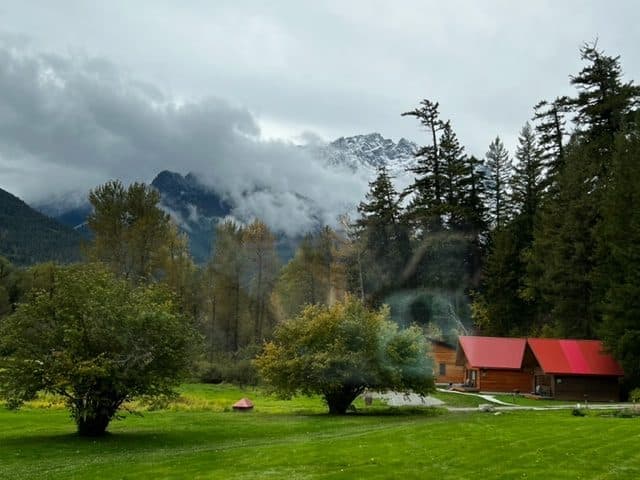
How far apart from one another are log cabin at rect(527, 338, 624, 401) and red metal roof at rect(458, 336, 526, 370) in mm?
3106

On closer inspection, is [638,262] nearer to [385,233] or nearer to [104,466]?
[385,233]

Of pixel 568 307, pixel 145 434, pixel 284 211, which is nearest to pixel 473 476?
pixel 145 434

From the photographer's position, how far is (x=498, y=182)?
72.2m

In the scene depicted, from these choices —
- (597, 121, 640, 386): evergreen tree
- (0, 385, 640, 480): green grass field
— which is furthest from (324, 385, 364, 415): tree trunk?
(597, 121, 640, 386): evergreen tree

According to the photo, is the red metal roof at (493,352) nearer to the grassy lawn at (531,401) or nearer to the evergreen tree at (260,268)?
the grassy lawn at (531,401)

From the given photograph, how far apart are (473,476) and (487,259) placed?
53831mm

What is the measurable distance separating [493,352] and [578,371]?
24.0ft

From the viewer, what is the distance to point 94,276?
78.2 ft

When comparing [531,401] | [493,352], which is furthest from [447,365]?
[531,401]

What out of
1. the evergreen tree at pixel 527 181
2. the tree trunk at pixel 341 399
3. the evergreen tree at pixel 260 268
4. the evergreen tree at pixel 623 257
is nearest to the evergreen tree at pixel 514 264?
the evergreen tree at pixel 527 181

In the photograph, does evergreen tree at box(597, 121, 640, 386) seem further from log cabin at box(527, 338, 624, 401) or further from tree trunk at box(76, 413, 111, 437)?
tree trunk at box(76, 413, 111, 437)

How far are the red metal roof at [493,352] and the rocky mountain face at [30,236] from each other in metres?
126

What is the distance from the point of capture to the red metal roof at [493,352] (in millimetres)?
49434

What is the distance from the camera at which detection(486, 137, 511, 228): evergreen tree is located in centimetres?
7119
